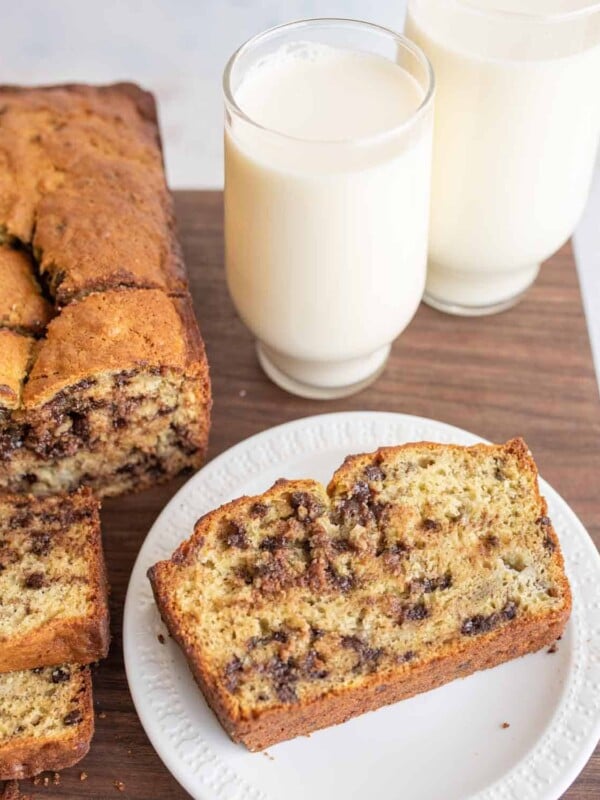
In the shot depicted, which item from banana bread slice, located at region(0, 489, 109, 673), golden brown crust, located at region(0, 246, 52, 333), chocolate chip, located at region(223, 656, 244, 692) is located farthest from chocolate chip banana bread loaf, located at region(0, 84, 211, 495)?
chocolate chip, located at region(223, 656, 244, 692)

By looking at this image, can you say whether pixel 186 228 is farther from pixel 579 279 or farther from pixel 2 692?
pixel 2 692

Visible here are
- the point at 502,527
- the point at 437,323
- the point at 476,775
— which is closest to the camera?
the point at 476,775

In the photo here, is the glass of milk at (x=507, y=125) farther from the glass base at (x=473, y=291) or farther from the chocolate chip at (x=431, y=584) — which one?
the chocolate chip at (x=431, y=584)

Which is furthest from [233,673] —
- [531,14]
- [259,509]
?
[531,14]

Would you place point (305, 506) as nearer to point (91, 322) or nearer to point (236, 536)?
point (236, 536)

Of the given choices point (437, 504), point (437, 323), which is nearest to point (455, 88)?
point (437, 323)

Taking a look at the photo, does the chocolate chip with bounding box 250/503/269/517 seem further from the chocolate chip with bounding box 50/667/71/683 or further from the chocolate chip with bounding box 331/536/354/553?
the chocolate chip with bounding box 50/667/71/683
